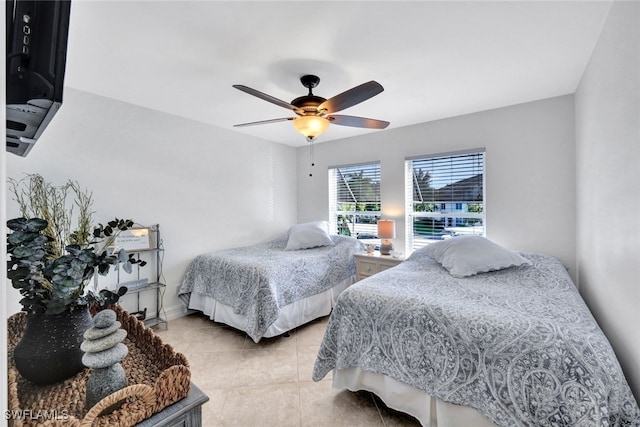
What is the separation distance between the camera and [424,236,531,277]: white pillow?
2287 millimetres

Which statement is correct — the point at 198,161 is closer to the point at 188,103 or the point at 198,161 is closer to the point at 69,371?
the point at 188,103

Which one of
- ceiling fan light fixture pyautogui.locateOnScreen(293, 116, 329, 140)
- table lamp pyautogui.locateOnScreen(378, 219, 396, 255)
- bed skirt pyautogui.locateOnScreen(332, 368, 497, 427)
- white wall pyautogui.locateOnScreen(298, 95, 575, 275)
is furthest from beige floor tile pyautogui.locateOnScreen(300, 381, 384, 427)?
white wall pyautogui.locateOnScreen(298, 95, 575, 275)

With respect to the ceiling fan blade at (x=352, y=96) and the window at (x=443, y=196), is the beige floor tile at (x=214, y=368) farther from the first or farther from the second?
the window at (x=443, y=196)

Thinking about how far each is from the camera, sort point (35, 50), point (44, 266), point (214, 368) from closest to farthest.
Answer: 1. point (35, 50)
2. point (44, 266)
3. point (214, 368)

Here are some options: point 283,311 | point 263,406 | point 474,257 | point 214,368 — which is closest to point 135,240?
point 214,368

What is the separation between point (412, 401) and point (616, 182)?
1.66 m

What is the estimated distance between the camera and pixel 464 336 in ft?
4.65

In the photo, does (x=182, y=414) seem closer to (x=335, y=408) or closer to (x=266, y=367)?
(x=335, y=408)

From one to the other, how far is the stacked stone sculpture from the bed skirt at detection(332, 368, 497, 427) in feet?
4.65

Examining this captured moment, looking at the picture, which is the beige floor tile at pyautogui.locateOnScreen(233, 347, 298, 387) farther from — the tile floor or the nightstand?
the nightstand

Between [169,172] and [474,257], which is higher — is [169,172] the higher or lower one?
the higher one

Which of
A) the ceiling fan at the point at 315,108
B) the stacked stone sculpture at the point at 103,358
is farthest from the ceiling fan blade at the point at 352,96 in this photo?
the stacked stone sculpture at the point at 103,358

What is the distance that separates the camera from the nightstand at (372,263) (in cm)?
327

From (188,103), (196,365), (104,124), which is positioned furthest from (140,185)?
(196,365)
